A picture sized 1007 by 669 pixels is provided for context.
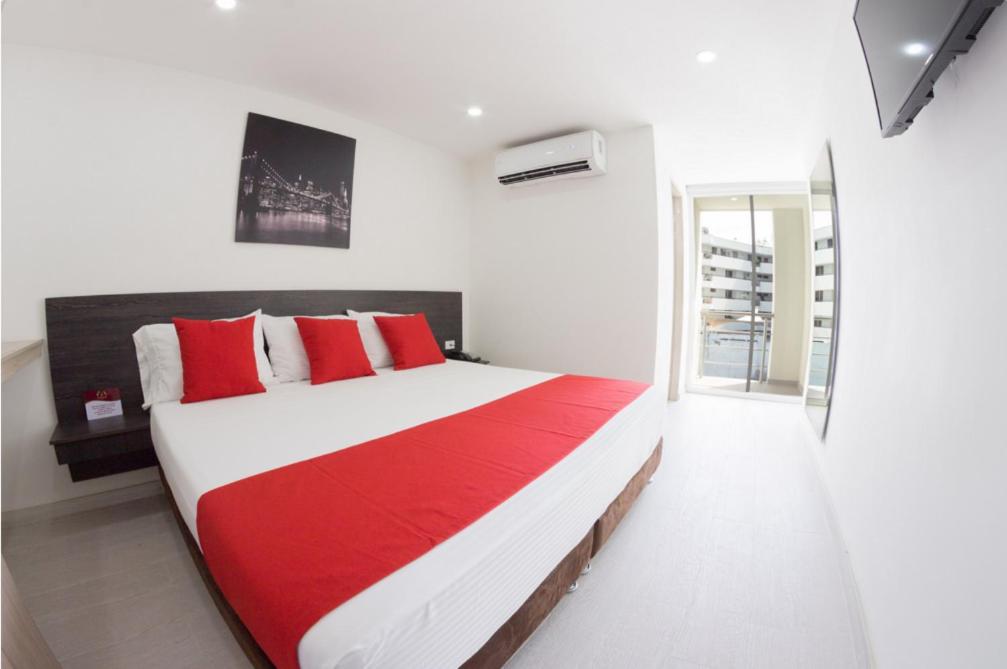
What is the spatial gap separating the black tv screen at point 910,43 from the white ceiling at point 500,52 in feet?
3.52

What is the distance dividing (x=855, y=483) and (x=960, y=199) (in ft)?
4.34

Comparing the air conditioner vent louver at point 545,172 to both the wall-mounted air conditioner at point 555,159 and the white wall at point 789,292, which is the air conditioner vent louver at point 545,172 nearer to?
the wall-mounted air conditioner at point 555,159

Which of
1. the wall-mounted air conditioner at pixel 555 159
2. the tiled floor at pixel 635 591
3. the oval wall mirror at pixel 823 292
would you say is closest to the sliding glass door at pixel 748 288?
the oval wall mirror at pixel 823 292

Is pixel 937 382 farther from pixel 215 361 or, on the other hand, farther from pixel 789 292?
pixel 789 292

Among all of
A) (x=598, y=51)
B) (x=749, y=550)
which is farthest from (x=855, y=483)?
(x=598, y=51)

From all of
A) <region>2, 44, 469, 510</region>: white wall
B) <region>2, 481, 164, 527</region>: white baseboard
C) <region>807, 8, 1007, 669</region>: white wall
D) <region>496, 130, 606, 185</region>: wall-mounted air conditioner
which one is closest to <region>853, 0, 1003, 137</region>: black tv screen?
<region>807, 8, 1007, 669</region>: white wall

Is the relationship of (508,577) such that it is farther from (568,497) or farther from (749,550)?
(749,550)

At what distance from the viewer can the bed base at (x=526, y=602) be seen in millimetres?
980

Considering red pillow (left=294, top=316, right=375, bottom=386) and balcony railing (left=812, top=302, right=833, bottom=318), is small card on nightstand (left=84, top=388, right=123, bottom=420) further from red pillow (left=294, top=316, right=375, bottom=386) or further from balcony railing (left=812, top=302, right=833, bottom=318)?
balcony railing (left=812, top=302, right=833, bottom=318)

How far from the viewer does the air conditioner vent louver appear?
3.32 meters

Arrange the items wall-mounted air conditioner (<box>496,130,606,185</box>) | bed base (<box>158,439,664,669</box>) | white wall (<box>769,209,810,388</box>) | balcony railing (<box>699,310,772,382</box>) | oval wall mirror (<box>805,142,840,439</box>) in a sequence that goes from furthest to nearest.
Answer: balcony railing (<box>699,310,772,382</box>)
white wall (<box>769,209,810,388</box>)
wall-mounted air conditioner (<box>496,130,606,185</box>)
oval wall mirror (<box>805,142,840,439</box>)
bed base (<box>158,439,664,669</box>)

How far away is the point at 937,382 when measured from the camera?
→ 0.97 meters

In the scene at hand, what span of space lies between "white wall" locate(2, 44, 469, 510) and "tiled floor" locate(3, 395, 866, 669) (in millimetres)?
641

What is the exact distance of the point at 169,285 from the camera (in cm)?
243
